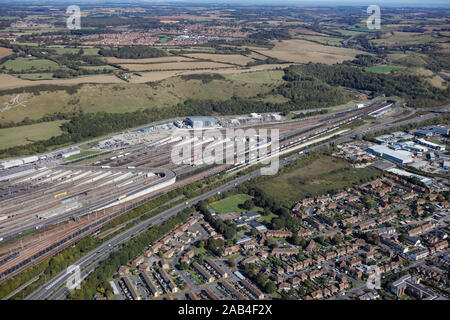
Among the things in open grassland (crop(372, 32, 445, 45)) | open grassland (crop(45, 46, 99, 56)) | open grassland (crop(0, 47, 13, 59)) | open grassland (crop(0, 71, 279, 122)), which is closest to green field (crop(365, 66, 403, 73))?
open grassland (crop(0, 71, 279, 122))

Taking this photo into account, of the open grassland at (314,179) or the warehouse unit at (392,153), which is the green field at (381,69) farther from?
the open grassland at (314,179)

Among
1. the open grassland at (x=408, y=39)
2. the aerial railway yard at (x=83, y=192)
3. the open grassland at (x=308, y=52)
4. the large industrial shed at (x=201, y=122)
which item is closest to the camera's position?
the aerial railway yard at (x=83, y=192)

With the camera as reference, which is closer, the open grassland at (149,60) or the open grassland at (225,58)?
the open grassland at (149,60)

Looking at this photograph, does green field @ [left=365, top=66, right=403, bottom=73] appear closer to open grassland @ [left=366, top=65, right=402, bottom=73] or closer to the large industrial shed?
open grassland @ [left=366, top=65, right=402, bottom=73]

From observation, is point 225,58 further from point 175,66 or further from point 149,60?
point 149,60

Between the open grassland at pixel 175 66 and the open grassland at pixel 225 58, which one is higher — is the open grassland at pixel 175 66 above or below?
below

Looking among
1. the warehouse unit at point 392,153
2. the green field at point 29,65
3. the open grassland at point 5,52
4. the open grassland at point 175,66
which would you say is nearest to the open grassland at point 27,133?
the green field at point 29,65

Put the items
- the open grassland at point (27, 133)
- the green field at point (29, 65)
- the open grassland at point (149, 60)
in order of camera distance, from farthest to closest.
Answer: the open grassland at point (149, 60) < the green field at point (29, 65) < the open grassland at point (27, 133)

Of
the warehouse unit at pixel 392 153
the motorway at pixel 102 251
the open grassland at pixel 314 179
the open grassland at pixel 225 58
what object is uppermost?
the open grassland at pixel 225 58
